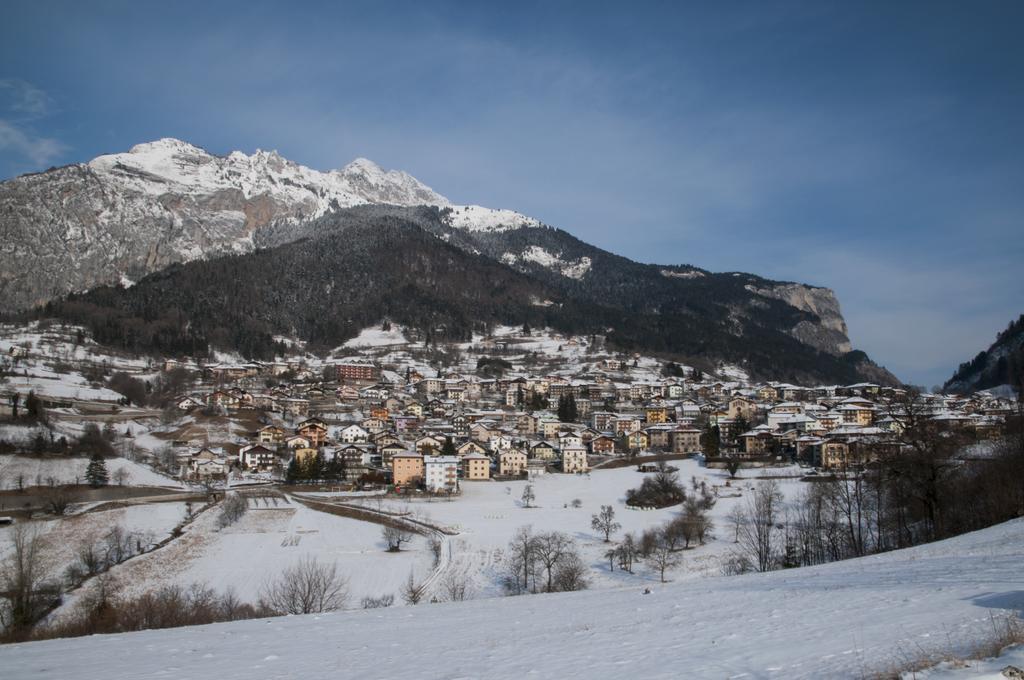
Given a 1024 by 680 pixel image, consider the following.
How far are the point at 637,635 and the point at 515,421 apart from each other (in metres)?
100.0

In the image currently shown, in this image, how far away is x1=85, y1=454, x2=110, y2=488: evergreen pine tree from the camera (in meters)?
59.5

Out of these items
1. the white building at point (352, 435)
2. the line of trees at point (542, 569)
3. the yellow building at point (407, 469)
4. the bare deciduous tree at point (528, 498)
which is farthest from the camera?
the white building at point (352, 435)

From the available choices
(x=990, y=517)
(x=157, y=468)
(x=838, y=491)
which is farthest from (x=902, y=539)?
(x=157, y=468)

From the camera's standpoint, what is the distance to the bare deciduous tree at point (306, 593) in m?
28.1

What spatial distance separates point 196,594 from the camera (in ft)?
105

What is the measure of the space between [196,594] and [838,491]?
34.8 m

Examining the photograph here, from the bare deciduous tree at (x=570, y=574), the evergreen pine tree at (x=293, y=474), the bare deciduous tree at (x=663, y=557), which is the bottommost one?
the bare deciduous tree at (x=663, y=557)

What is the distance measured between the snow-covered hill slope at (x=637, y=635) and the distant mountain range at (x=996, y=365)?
473ft

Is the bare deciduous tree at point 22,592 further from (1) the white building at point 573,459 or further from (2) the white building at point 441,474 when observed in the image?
(1) the white building at point 573,459

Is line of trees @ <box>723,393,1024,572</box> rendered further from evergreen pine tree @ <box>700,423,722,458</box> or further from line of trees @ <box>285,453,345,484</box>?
line of trees @ <box>285,453,345,484</box>

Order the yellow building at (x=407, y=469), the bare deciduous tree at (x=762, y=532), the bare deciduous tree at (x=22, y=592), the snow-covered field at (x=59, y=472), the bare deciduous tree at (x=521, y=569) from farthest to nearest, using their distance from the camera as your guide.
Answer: the yellow building at (x=407, y=469), the snow-covered field at (x=59, y=472), the bare deciduous tree at (x=521, y=569), the bare deciduous tree at (x=762, y=532), the bare deciduous tree at (x=22, y=592)

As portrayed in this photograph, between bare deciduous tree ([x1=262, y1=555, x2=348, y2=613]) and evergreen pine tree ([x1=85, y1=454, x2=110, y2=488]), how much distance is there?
105ft

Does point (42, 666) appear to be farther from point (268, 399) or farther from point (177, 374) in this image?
point (177, 374)

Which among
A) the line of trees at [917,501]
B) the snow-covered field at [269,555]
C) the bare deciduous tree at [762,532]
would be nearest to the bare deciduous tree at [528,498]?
the snow-covered field at [269,555]
